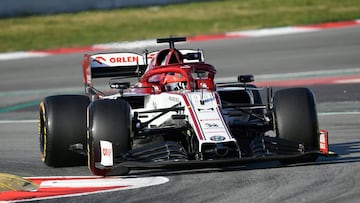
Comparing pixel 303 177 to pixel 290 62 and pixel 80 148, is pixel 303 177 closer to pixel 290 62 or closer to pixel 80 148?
pixel 80 148

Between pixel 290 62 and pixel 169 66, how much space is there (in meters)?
9.62

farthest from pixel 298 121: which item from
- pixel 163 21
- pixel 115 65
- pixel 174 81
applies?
pixel 163 21

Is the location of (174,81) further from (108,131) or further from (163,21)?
(163,21)

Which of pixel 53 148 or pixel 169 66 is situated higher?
pixel 169 66

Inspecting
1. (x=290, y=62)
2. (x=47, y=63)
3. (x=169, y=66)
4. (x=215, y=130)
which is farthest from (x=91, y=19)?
(x=215, y=130)

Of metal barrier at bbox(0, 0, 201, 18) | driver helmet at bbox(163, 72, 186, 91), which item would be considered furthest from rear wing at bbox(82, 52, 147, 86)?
metal barrier at bbox(0, 0, 201, 18)

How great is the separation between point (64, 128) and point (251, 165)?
2151 millimetres

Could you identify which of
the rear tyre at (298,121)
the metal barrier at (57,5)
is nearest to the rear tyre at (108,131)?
the rear tyre at (298,121)

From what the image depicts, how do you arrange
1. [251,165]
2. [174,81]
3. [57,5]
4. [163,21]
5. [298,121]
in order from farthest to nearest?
[57,5] < [163,21] < [174,81] < [251,165] < [298,121]

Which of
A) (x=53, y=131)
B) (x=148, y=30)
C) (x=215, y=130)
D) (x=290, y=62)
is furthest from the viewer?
(x=148, y=30)

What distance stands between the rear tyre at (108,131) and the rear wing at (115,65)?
3.07 meters

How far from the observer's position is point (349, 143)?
12.6m

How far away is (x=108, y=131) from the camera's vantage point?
1050cm

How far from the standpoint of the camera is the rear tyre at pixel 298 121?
1084 cm
